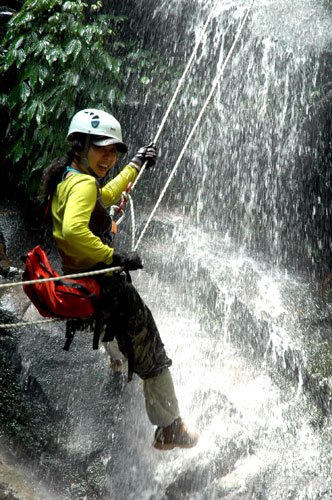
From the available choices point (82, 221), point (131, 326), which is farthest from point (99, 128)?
point (131, 326)

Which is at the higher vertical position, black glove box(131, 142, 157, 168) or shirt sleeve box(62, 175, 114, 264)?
black glove box(131, 142, 157, 168)

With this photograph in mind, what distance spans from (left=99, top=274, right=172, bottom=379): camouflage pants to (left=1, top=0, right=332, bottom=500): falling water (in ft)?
3.55

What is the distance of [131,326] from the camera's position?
325 cm

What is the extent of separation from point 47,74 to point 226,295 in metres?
3.48

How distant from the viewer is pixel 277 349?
5.23 m

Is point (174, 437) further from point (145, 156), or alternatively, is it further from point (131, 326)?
point (145, 156)

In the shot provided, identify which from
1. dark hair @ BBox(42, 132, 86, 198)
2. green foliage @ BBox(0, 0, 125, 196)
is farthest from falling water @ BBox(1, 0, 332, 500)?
dark hair @ BBox(42, 132, 86, 198)

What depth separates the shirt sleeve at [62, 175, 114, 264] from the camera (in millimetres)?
2691

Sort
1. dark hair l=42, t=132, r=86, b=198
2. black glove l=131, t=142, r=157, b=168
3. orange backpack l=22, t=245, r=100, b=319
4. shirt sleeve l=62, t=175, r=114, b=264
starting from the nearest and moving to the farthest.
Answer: shirt sleeve l=62, t=175, r=114, b=264
orange backpack l=22, t=245, r=100, b=319
dark hair l=42, t=132, r=86, b=198
black glove l=131, t=142, r=157, b=168

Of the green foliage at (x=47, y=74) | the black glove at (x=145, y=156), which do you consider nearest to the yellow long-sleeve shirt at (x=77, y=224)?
the black glove at (x=145, y=156)

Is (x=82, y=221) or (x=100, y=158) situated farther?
(x=100, y=158)

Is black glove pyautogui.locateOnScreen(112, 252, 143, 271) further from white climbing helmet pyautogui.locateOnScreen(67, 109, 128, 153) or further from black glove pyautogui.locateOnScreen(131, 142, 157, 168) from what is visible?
black glove pyautogui.locateOnScreen(131, 142, 157, 168)

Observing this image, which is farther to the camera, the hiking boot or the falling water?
the falling water

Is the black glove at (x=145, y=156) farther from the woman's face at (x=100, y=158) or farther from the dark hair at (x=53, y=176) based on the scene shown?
the dark hair at (x=53, y=176)
